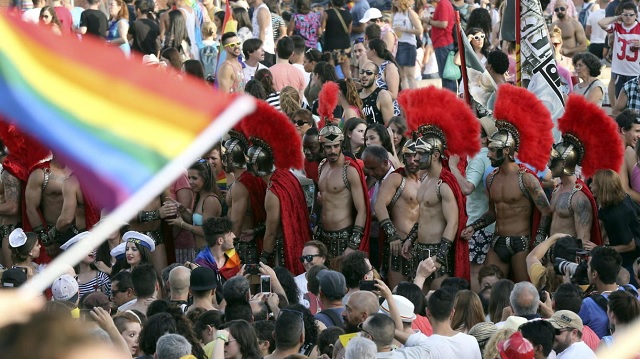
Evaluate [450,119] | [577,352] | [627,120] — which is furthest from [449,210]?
[577,352]

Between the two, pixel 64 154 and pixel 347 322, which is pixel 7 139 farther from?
pixel 64 154

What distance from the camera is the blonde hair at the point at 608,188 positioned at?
909 cm

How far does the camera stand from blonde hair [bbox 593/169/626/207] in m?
9.09

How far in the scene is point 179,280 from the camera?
790 centimetres

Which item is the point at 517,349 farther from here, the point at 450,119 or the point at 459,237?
the point at 450,119

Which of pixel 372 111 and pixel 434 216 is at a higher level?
pixel 434 216

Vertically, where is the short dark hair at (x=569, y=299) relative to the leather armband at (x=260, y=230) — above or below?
Answer: above

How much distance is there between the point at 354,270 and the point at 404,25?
876cm

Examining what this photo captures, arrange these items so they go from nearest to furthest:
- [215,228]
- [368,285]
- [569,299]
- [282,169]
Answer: [569,299] → [368,285] → [215,228] → [282,169]

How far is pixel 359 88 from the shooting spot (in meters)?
13.0

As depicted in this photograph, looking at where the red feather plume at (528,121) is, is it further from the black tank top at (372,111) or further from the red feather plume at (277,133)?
the black tank top at (372,111)

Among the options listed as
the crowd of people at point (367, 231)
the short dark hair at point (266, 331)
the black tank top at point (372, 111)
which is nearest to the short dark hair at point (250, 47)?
the crowd of people at point (367, 231)

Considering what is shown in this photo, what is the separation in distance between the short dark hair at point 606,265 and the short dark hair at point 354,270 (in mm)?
1403

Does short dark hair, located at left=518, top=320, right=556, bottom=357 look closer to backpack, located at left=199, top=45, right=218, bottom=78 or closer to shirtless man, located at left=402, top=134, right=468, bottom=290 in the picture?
shirtless man, located at left=402, top=134, right=468, bottom=290
